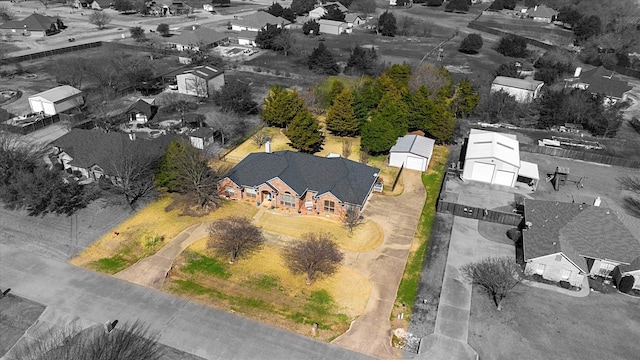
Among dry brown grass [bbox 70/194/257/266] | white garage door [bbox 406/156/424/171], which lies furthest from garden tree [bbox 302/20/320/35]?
dry brown grass [bbox 70/194/257/266]

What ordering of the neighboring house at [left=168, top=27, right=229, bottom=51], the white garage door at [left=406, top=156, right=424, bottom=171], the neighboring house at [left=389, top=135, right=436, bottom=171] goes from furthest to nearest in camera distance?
the neighboring house at [left=168, top=27, right=229, bottom=51] → the white garage door at [left=406, top=156, right=424, bottom=171] → the neighboring house at [left=389, top=135, right=436, bottom=171]

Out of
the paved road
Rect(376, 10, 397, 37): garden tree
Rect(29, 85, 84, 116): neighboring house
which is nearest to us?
the paved road

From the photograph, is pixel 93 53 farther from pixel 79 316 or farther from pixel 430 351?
pixel 430 351

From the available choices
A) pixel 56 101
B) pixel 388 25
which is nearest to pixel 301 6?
pixel 388 25

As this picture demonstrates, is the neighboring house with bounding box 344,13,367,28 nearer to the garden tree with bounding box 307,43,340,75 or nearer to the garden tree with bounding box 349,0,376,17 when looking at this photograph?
the garden tree with bounding box 349,0,376,17

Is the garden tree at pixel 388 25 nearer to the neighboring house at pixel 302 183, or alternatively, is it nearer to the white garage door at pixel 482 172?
the white garage door at pixel 482 172

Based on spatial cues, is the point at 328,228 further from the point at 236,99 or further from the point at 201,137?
the point at 236,99
